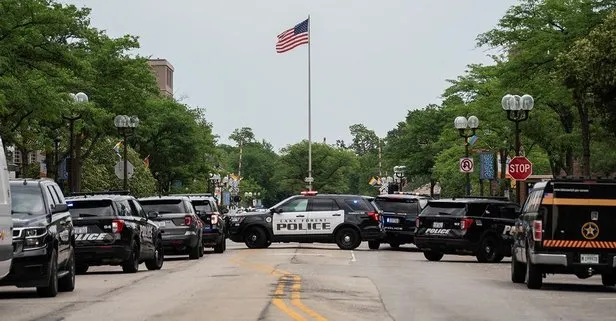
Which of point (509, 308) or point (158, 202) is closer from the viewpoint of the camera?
point (509, 308)

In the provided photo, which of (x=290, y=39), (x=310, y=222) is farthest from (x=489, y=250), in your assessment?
(x=290, y=39)

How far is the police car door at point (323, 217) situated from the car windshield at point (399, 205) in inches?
72.4

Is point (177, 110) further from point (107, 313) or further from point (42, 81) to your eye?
point (107, 313)

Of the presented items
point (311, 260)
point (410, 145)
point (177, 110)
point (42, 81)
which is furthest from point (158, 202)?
point (410, 145)

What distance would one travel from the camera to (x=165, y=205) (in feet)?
112

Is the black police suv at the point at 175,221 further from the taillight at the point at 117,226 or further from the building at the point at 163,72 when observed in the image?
the building at the point at 163,72

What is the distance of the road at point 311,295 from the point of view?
16062 mm

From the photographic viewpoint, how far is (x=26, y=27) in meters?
39.1

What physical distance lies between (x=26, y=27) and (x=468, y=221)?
51.6 ft

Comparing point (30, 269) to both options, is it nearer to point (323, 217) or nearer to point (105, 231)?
point (105, 231)

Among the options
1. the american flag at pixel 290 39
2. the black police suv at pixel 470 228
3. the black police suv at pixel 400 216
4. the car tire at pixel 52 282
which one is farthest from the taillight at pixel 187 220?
the american flag at pixel 290 39

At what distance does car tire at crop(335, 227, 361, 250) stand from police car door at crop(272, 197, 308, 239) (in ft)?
3.96

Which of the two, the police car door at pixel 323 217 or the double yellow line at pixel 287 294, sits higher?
the police car door at pixel 323 217

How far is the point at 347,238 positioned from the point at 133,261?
Result: 49.5 ft
